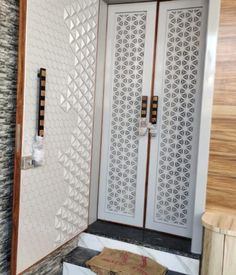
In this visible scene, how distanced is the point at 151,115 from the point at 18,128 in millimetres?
1291

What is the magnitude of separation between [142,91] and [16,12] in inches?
51.0

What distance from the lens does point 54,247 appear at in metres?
2.28

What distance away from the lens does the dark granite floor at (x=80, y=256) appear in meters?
2.41

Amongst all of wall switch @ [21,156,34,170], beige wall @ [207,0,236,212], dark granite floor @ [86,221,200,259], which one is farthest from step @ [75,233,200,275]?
wall switch @ [21,156,34,170]

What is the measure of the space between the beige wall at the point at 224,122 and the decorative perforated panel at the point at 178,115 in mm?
413

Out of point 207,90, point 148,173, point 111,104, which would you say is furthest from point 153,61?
point 148,173

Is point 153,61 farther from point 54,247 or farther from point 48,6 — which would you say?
point 54,247

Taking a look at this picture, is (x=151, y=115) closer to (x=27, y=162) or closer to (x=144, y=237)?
(x=144, y=237)

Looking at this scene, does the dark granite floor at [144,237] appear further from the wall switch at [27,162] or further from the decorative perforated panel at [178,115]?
the wall switch at [27,162]

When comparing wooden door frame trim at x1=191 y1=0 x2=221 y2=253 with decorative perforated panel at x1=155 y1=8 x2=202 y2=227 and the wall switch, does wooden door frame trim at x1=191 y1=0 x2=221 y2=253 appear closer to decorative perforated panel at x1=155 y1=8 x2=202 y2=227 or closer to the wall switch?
decorative perforated panel at x1=155 y1=8 x2=202 y2=227

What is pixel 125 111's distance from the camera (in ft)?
9.43

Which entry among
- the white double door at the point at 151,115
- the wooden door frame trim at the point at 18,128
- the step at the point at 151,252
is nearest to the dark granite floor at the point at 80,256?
the step at the point at 151,252

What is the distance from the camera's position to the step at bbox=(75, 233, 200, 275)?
236cm

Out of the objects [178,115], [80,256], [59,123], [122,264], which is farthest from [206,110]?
[80,256]
